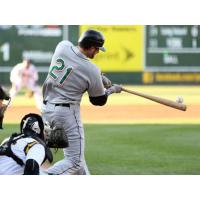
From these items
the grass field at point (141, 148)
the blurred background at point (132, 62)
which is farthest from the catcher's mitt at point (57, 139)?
the blurred background at point (132, 62)

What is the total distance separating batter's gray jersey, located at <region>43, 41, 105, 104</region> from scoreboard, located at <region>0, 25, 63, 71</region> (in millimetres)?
15703

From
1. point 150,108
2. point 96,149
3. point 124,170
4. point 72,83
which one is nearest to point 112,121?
point 150,108

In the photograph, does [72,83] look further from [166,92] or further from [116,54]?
[116,54]

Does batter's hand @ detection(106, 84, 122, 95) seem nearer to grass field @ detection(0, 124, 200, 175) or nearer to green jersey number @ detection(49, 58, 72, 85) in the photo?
green jersey number @ detection(49, 58, 72, 85)

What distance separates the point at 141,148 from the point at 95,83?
3647mm

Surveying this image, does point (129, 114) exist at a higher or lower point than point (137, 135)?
lower

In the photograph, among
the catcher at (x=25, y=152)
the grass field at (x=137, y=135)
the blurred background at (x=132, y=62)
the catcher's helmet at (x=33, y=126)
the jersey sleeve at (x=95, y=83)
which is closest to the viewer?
the catcher at (x=25, y=152)

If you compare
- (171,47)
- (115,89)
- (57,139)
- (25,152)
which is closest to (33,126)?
(25,152)

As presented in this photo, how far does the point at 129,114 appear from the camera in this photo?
1512 cm

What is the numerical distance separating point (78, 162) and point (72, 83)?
2.34 ft

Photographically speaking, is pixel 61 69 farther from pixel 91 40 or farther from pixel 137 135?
pixel 137 135

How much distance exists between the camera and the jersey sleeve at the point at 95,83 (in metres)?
5.54

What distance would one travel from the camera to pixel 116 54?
71.4 ft

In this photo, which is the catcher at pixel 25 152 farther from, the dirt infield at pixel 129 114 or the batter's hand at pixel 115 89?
the dirt infield at pixel 129 114
